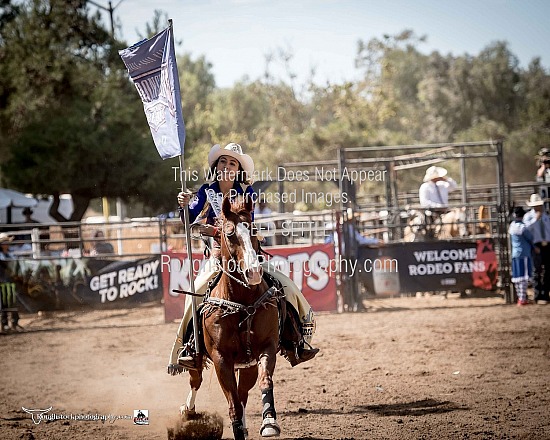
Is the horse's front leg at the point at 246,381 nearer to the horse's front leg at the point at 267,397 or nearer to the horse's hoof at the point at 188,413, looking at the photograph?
the horse's front leg at the point at 267,397

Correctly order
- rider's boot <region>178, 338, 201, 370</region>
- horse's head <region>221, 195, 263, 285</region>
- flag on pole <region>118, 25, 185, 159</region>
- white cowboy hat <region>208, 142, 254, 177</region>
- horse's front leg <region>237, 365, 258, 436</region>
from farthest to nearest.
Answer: flag on pole <region>118, 25, 185, 159</region>, white cowboy hat <region>208, 142, 254, 177</region>, rider's boot <region>178, 338, 201, 370</region>, horse's front leg <region>237, 365, 258, 436</region>, horse's head <region>221, 195, 263, 285</region>

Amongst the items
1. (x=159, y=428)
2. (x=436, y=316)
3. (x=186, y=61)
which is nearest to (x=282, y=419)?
(x=159, y=428)

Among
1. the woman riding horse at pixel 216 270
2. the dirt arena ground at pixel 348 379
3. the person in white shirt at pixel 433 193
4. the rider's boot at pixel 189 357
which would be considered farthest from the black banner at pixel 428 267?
the rider's boot at pixel 189 357

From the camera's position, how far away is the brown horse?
535 cm

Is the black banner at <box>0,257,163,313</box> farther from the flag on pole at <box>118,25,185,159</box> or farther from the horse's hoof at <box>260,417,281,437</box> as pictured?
the horse's hoof at <box>260,417,281,437</box>

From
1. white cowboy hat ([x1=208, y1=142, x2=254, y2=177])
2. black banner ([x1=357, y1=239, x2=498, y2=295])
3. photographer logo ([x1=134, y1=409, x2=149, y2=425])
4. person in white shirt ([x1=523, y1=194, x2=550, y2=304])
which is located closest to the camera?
white cowboy hat ([x1=208, y1=142, x2=254, y2=177])

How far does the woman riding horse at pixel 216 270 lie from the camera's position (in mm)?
6258

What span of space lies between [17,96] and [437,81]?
40482mm

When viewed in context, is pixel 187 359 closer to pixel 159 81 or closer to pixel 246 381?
pixel 246 381

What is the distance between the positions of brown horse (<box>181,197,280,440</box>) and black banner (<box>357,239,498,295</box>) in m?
8.58

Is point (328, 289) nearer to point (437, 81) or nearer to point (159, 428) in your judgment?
point (159, 428)

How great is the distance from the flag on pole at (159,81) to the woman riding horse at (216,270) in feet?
1.71

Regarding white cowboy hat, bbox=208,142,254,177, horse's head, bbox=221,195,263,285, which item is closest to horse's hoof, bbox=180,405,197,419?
horse's head, bbox=221,195,263,285

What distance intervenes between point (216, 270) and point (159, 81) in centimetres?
191
